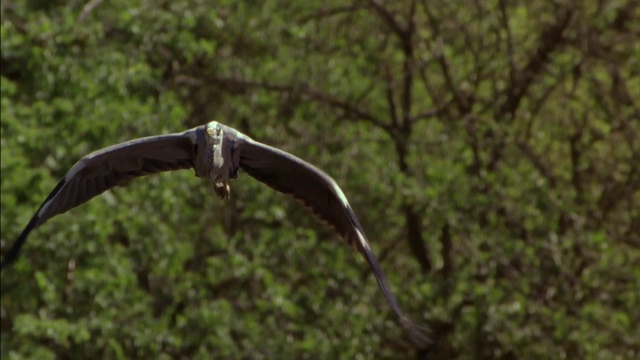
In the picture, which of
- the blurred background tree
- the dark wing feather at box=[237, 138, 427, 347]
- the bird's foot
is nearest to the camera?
the bird's foot

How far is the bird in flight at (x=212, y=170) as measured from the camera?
732cm

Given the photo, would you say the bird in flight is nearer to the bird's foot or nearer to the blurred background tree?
the bird's foot

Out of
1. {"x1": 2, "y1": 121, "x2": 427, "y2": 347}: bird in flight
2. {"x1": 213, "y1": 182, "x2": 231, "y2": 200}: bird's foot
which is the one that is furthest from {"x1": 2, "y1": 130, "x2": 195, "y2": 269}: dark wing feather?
{"x1": 213, "y1": 182, "x2": 231, "y2": 200}: bird's foot

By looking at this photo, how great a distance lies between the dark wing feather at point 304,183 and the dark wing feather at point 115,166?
0.30m

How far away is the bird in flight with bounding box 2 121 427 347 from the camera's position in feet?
24.0

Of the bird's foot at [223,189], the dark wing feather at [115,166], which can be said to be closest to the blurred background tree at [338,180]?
the dark wing feather at [115,166]

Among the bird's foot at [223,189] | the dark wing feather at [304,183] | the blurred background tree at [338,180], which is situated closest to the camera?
the bird's foot at [223,189]

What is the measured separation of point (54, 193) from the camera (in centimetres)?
736

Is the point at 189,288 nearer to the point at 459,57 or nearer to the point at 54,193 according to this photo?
the point at 459,57

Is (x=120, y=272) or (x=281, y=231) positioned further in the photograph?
(x=281, y=231)

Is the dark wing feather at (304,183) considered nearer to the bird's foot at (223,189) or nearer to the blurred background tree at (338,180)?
the bird's foot at (223,189)

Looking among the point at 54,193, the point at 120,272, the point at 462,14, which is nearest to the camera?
the point at 54,193

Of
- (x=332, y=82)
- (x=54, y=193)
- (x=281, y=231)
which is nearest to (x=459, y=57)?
(x=332, y=82)

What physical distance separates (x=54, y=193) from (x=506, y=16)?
6.01 metres
